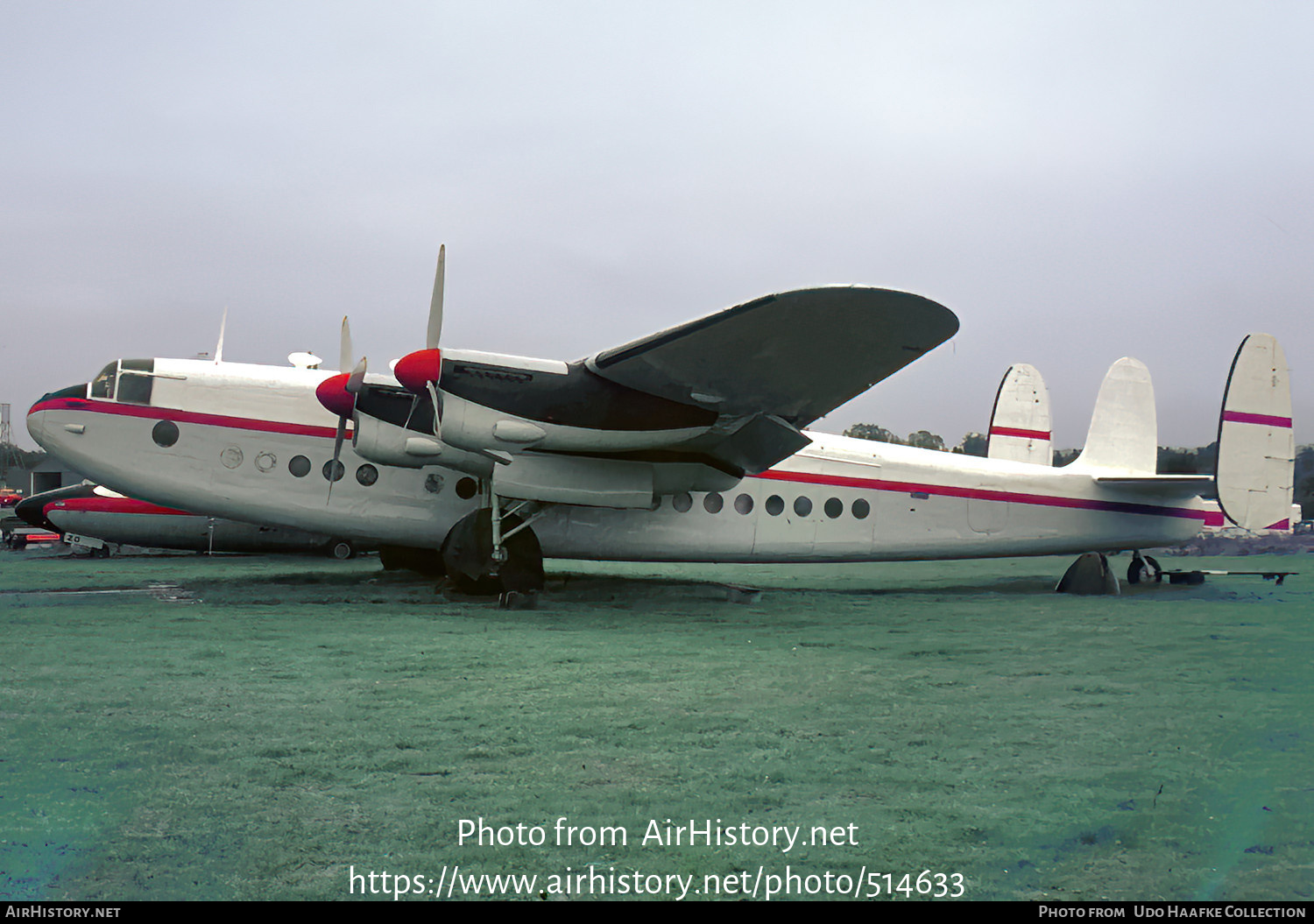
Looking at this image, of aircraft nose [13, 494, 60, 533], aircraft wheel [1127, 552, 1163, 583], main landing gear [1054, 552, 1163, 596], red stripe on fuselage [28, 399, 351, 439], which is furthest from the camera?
aircraft nose [13, 494, 60, 533]

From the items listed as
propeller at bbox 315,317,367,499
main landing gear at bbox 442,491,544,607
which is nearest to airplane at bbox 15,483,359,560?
propeller at bbox 315,317,367,499

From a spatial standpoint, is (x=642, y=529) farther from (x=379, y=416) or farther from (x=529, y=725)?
(x=529, y=725)

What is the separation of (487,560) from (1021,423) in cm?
1000

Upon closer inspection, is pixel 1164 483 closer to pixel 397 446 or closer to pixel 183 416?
pixel 397 446

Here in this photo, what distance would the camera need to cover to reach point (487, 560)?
8562mm

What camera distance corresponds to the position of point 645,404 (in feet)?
26.3

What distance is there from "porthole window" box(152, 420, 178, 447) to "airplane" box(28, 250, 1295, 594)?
29mm

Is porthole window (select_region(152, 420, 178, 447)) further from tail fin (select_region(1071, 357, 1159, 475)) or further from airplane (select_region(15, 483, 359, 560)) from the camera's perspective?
tail fin (select_region(1071, 357, 1159, 475))

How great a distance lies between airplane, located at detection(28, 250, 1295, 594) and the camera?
7398 millimetres

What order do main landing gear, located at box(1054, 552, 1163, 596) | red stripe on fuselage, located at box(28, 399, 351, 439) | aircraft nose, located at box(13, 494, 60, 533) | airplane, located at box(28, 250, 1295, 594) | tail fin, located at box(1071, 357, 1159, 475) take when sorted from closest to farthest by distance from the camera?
1. airplane, located at box(28, 250, 1295, 594)
2. red stripe on fuselage, located at box(28, 399, 351, 439)
3. main landing gear, located at box(1054, 552, 1163, 596)
4. tail fin, located at box(1071, 357, 1159, 475)
5. aircraft nose, located at box(13, 494, 60, 533)

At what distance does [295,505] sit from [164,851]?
8247 millimetres

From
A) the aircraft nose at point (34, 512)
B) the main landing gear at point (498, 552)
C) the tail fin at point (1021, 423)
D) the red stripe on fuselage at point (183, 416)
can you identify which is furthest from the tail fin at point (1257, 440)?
the aircraft nose at point (34, 512)

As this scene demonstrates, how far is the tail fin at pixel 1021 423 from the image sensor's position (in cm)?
1395

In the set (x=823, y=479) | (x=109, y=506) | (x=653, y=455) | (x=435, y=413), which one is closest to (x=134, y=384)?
(x=435, y=413)
